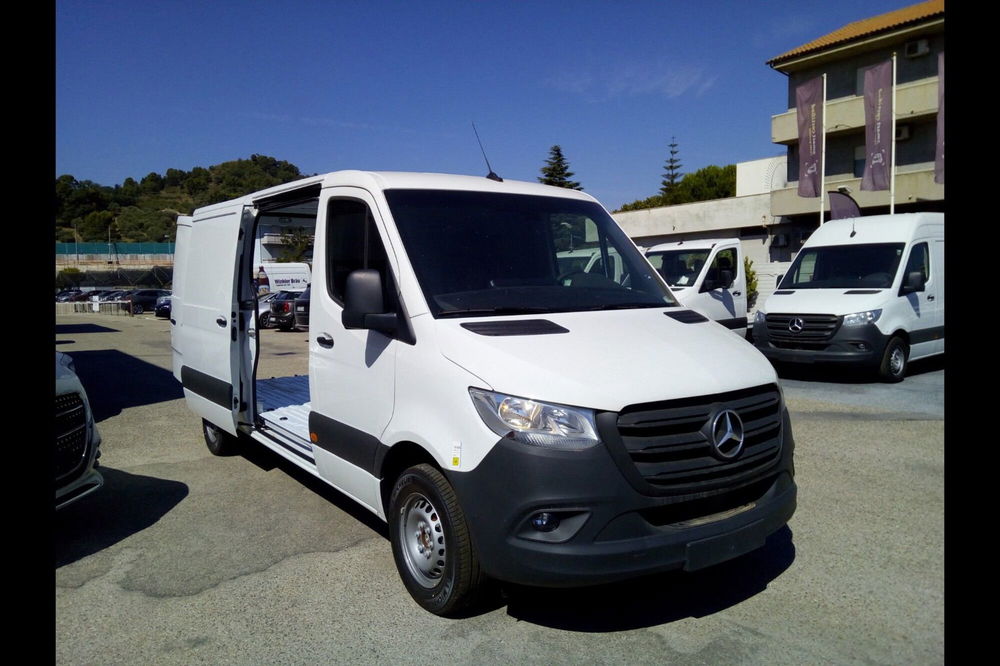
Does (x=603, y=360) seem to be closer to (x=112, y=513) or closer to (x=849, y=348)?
(x=112, y=513)

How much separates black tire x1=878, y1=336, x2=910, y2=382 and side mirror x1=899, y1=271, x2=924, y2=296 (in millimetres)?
714

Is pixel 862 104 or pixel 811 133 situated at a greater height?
pixel 862 104

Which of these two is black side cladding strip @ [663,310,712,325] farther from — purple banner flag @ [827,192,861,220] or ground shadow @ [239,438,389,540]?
purple banner flag @ [827,192,861,220]

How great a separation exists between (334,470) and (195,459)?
3117 mm

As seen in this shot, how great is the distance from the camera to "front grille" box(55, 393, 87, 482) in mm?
4387

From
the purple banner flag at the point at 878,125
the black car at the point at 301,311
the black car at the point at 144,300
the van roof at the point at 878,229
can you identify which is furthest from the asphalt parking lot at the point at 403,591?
the black car at the point at 144,300

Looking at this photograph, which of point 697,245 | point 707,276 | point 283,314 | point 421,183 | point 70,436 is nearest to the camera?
point 421,183

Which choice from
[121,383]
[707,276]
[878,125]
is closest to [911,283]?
[707,276]

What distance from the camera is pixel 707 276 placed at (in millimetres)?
13336

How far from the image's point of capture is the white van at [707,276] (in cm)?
1300

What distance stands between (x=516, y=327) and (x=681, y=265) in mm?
10959

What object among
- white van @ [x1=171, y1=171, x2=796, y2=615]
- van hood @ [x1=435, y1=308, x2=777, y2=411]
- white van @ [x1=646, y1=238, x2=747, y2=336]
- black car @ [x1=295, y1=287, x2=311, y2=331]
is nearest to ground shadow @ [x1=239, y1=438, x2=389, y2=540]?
white van @ [x1=171, y1=171, x2=796, y2=615]

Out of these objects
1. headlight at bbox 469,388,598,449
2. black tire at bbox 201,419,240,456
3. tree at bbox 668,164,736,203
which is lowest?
black tire at bbox 201,419,240,456
